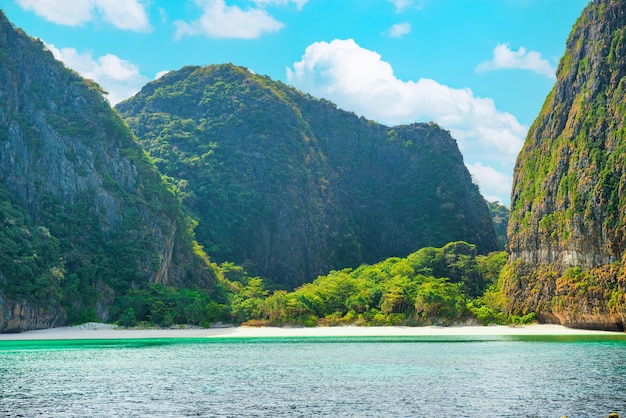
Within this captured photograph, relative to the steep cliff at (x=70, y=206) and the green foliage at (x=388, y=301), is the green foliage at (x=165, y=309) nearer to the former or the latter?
the steep cliff at (x=70, y=206)

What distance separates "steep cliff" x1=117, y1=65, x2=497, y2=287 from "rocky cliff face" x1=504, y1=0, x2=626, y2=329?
54.2m

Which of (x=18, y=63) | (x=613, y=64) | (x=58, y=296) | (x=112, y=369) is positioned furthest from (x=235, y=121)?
(x=112, y=369)

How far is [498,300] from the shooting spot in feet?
244

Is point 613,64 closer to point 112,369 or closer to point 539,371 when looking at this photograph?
point 539,371

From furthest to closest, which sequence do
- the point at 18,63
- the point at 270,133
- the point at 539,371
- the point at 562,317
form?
1. the point at 270,133
2. the point at 18,63
3. the point at 562,317
4. the point at 539,371

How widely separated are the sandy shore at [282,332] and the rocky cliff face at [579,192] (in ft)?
10.2

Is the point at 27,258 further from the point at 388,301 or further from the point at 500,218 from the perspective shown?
the point at 500,218

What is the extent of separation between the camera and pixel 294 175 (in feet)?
432

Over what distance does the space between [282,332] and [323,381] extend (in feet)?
133

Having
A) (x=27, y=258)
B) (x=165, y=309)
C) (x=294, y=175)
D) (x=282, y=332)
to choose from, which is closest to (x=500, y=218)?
(x=294, y=175)

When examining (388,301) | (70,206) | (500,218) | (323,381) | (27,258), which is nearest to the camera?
(323,381)

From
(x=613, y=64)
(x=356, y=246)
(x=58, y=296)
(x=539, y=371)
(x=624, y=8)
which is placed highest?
(x=624, y=8)

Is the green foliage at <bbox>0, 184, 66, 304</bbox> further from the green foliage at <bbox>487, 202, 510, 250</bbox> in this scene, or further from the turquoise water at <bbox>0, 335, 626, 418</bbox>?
the green foliage at <bbox>487, 202, 510, 250</bbox>

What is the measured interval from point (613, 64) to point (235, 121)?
84108mm
